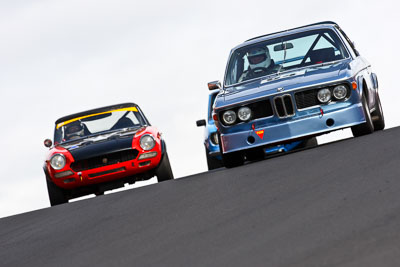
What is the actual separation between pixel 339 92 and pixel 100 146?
13.9ft

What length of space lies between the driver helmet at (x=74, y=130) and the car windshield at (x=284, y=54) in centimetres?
357

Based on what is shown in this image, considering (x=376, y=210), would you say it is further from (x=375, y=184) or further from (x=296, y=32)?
(x=296, y=32)

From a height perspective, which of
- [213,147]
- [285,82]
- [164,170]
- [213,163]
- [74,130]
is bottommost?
[213,163]

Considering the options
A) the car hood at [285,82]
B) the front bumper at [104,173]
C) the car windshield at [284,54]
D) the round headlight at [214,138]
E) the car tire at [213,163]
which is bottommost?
the car tire at [213,163]

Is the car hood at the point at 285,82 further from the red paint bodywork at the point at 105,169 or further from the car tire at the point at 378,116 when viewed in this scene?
the red paint bodywork at the point at 105,169

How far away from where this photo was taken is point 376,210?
5.54 meters

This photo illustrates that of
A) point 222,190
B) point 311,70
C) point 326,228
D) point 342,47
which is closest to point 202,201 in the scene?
point 222,190

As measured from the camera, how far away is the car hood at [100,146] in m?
13.0

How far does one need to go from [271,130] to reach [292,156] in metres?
0.39

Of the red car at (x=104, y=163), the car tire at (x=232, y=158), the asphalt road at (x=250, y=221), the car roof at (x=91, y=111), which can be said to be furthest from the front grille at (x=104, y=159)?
the asphalt road at (x=250, y=221)

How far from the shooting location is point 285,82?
10633mm

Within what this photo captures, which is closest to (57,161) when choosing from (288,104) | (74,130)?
(74,130)

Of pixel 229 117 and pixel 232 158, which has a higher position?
pixel 229 117

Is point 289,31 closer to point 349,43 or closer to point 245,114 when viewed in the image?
point 349,43
